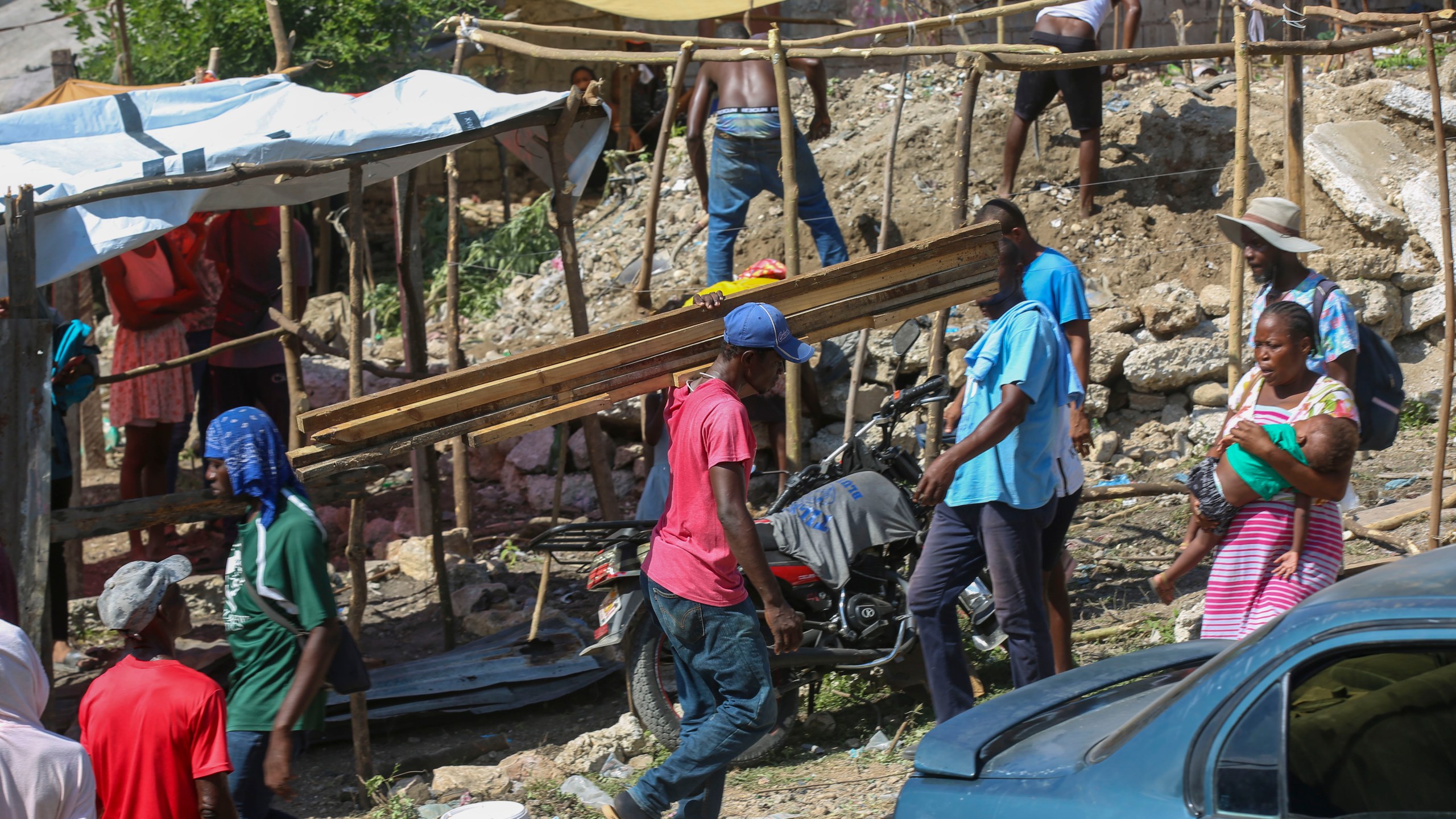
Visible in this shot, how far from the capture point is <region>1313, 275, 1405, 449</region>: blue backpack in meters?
4.11

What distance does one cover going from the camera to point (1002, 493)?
3984mm

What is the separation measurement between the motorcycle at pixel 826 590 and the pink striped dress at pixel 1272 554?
128 cm

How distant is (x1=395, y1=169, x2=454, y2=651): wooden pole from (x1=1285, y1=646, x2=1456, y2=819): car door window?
4218 millimetres

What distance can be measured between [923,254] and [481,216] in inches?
350

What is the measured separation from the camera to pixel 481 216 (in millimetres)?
12992

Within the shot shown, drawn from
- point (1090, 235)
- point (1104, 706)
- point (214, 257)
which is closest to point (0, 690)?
Answer: point (1104, 706)

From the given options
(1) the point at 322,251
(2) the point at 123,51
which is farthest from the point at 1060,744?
(1) the point at 322,251

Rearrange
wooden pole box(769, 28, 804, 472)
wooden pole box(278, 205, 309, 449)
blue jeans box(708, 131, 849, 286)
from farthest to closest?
blue jeans box(708, 131, 849, 286) < wooden pole box(278, 205, 309, 449) < wooden pole box(769, 28, 804, 472)

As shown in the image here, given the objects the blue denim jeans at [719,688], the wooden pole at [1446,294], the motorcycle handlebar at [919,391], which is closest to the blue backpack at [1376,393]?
the wooden pole at [1446,294]

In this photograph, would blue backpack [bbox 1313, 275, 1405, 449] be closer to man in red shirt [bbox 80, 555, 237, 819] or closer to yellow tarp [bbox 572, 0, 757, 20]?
man in red shirt [bbox 80, 555, 237, 819]

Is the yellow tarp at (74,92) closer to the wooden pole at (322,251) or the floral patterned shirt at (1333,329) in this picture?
the wooden pole at (322,251)

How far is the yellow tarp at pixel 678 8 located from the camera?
682cm

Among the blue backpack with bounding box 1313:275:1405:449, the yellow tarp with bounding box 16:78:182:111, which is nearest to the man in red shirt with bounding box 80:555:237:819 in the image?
the blue backpack with bounding box 1313:275:1405:449

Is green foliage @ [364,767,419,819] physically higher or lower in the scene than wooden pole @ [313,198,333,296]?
lower
